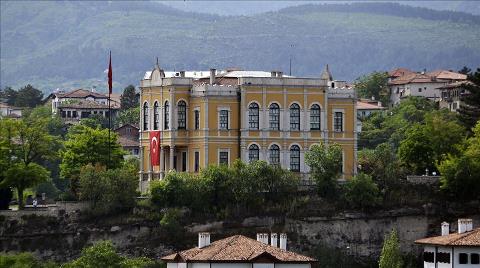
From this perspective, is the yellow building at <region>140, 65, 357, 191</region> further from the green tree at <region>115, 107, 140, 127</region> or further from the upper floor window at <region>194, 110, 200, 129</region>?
the green tree at <region>115, 107, 140, 127</region>

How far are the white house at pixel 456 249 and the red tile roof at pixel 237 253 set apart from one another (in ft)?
33.6

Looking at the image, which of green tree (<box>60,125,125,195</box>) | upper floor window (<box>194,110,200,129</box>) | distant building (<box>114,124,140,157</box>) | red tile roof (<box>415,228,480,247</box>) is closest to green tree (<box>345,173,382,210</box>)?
upper floor window (<box>194,110,200,129</box>)

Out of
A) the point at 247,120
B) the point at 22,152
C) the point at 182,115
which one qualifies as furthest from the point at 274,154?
the point at 22,152

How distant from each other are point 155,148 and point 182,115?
2.83 m

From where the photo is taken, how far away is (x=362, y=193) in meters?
129

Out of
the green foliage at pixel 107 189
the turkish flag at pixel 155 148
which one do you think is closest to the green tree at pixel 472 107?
the turkish flag at pixel 155 148

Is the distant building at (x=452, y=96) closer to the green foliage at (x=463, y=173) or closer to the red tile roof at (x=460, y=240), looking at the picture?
the green foliage at (x=463, y=173)

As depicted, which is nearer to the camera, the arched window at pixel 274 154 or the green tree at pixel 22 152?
the green tree at pixel 22 152

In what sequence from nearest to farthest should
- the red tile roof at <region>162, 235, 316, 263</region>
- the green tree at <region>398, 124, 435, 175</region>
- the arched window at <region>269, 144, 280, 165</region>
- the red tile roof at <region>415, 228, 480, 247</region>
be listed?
the red tile roof at <region>162, 235, 316, 263</region> → the red tile roof at <region>415, 228, 480, 247</region> → the arched window at <region>269, 144, 280, 165</region> → the green tree at <region>398, 124, 435, 175</region>

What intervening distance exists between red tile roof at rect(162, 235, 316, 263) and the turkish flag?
2701 cm

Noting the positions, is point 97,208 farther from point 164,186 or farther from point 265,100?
point 265,100

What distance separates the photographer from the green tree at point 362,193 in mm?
129125

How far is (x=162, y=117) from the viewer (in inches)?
5246

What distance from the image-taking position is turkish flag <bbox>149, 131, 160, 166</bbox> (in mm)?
133500
